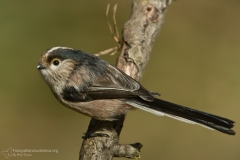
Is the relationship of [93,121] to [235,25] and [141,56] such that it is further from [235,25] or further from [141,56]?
[235,25]

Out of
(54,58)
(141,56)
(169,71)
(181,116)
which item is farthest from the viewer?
(169,71)

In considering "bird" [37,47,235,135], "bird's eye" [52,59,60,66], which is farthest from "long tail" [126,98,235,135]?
"bird's eye" [52,59,60,66]

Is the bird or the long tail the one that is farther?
the bird

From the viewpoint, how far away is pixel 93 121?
114 inches

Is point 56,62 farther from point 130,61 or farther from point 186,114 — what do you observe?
point 186,114

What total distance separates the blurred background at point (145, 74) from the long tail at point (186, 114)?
177 cm

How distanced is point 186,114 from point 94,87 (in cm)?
67

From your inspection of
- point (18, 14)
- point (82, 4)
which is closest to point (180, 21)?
point (82, 4)

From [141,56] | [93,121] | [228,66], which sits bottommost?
[93,121]

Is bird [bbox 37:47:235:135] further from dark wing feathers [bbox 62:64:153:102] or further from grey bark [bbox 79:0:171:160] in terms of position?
grey bark [bbox 79:0:171:160]

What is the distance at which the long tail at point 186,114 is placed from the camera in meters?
2.43

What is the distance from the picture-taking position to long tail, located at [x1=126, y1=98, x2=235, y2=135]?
7.97 ft

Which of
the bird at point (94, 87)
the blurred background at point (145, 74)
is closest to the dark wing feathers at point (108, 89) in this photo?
the bird at point (94, 87)

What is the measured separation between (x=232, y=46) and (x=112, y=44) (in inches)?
74.1
